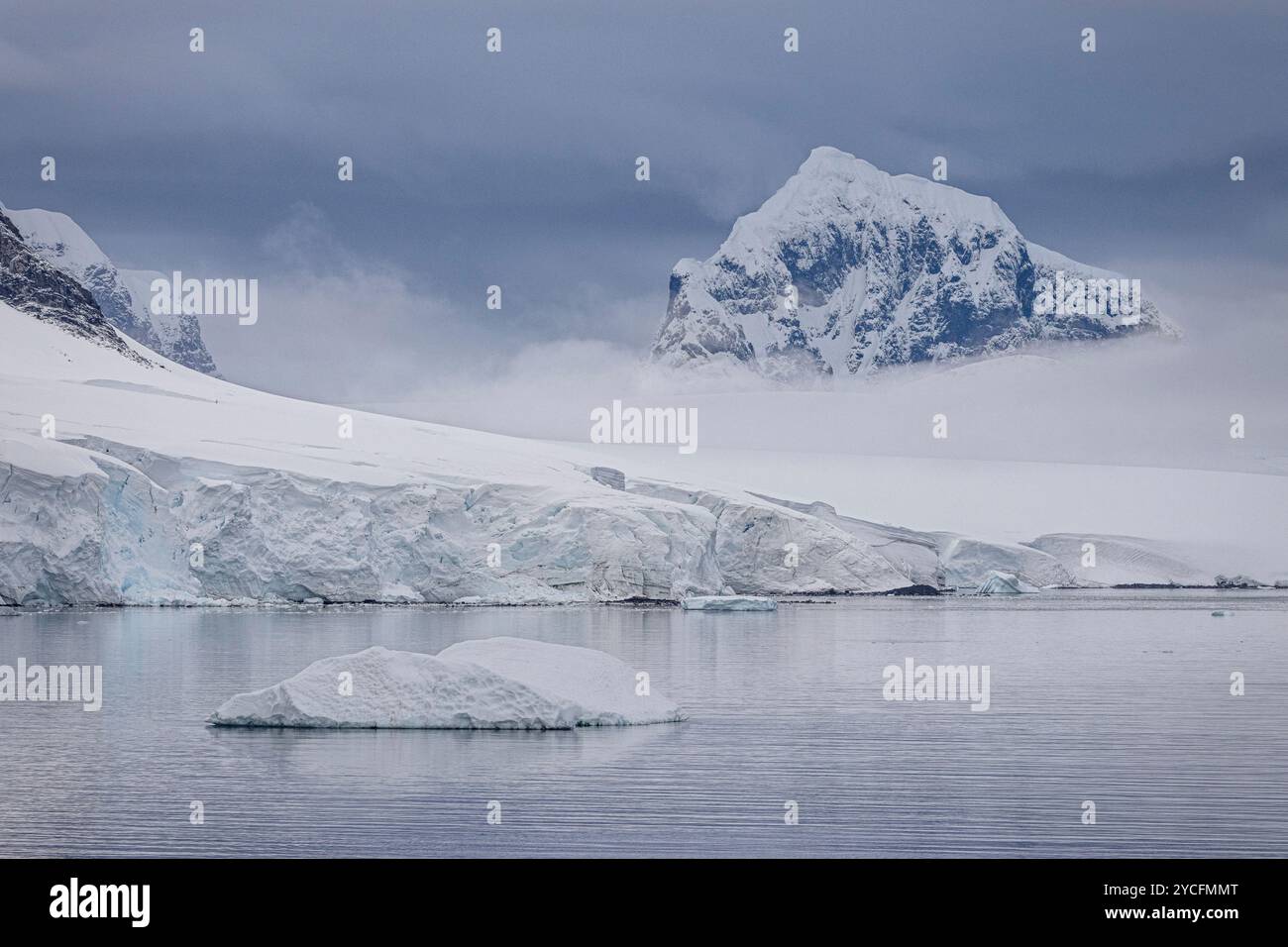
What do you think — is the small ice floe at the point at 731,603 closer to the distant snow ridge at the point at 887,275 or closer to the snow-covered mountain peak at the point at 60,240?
the snow-covered mountain peak at the point at 60,240

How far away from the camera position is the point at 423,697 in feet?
51.3

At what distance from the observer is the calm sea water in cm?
1078

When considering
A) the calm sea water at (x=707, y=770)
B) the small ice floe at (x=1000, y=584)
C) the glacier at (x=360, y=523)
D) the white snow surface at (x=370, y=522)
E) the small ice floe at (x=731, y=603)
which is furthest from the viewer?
the small ice floe at (x=1000, y=584)

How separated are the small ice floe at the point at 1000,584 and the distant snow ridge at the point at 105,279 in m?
77.6

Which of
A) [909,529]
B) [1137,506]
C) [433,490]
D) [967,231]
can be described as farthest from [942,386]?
[433,490]

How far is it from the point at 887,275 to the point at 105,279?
329 feet

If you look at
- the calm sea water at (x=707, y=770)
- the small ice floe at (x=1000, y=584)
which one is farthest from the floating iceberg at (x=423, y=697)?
the small ice floe at (x=1000, y=584)

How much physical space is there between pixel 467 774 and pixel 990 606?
39.7m

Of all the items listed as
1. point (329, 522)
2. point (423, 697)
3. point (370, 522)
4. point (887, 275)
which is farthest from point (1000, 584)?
point (887, 275)

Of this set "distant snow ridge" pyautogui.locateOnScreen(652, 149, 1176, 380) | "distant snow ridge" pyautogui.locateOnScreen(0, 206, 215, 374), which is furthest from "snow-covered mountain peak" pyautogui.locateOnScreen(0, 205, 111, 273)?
"distant snow ridge" pyautogui.locateOnScreen(652, 149, 1176, 380)

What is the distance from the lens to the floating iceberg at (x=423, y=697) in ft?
51.2

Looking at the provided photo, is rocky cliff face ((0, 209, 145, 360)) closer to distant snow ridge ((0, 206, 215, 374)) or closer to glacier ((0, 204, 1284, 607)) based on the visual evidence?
glacier ((0, 204, 1284, 607))

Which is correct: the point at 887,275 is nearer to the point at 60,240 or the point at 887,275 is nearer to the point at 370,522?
the point at 60,240

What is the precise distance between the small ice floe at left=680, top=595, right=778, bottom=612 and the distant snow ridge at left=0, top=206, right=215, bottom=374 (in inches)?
3326
